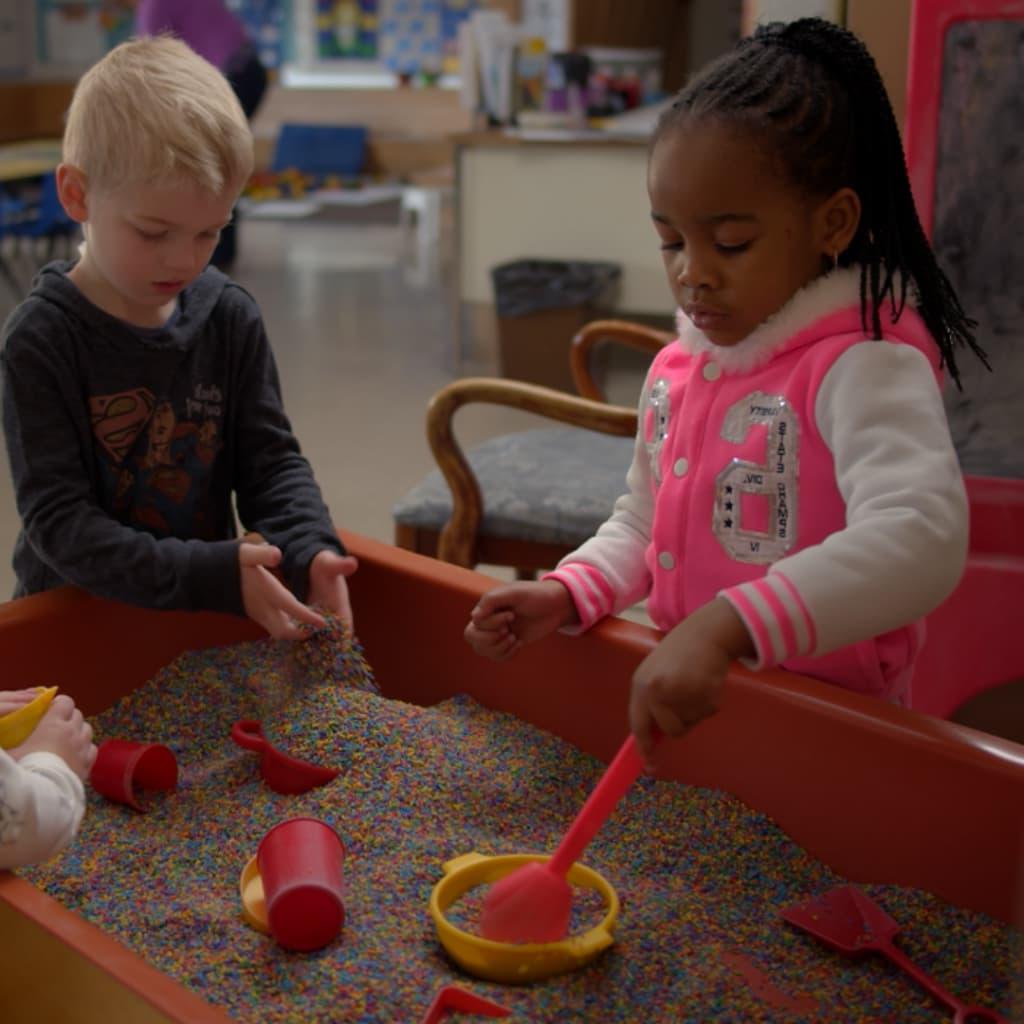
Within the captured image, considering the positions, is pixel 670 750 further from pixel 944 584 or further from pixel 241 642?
pixel 241 642

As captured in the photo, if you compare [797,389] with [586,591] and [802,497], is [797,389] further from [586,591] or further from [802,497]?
[586,591]

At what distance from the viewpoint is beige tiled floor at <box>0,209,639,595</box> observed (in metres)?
3.03

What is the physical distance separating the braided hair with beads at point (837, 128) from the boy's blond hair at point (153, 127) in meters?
0.41

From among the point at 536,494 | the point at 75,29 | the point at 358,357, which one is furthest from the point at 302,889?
the point at 75,29

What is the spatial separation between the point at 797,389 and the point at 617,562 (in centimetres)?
27

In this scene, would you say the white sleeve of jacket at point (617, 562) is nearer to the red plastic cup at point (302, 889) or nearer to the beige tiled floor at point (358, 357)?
the red plastic cup at point (302, 889)

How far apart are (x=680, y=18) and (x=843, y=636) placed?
5351 mm

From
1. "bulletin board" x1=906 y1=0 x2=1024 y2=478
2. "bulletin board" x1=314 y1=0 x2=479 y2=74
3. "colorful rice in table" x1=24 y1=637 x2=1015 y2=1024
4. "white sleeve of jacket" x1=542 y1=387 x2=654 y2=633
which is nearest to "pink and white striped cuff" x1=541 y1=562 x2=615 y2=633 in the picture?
"white sleeve of jacket" x1=542 y1=387 x2=654 y2=633

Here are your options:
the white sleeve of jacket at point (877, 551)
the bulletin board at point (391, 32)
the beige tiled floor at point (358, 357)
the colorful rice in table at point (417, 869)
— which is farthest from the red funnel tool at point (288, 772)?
the bulletin board at point (391, 32)

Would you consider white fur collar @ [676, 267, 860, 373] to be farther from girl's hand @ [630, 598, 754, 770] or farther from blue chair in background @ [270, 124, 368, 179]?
blue chair in background @ [270, 124, 368, 179]

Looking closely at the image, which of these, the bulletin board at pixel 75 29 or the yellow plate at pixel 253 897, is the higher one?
the bulletin board at pixel 75 29

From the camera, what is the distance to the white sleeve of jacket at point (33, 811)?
2.90ft

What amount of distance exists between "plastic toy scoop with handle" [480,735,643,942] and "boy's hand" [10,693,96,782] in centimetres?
36

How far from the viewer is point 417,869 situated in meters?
1.03
